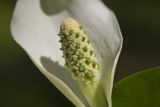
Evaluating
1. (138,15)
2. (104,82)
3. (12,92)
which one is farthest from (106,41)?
(138,15)

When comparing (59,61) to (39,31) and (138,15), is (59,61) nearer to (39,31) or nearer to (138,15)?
(39,31)

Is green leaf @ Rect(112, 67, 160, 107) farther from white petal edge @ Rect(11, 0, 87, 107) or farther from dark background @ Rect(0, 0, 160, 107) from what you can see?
dark background @ Rect(0, 0, 160, 107)

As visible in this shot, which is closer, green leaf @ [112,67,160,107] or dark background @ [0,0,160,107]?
green leaf @ [112,67,160,107]

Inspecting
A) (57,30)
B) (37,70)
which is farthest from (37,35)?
(37,70)

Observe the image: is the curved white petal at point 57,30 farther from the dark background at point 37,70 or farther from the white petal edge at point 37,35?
the dark background at point 37,70

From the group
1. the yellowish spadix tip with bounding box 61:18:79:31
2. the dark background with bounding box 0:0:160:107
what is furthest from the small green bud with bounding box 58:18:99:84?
the dark background with bounding box 0:0:160:107

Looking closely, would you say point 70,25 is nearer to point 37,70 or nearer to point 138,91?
point 138,91
